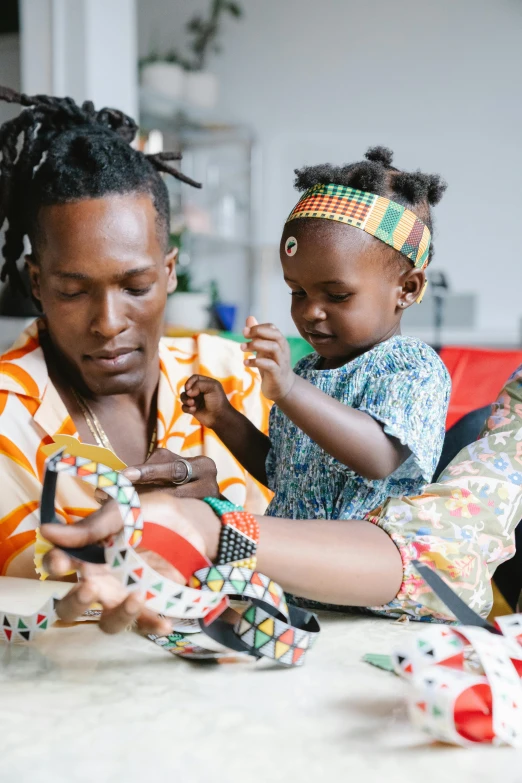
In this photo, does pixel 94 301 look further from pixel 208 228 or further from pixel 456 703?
pixel 208 228

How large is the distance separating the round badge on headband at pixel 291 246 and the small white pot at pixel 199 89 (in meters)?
4.29

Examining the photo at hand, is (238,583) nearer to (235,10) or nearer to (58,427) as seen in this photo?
(58,427)

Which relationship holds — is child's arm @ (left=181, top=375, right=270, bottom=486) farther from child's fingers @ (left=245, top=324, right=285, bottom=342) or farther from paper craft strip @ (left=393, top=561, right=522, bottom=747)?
paper craft strip @ (left=393, top=561, right=522, bottom=747)

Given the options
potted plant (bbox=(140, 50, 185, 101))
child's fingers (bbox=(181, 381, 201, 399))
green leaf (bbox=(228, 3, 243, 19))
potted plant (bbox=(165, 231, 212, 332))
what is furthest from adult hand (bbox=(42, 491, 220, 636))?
green leaf (bbox=(228, 3, 243, 19))

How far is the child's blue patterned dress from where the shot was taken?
104 cm

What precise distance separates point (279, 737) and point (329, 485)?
20.9 inches

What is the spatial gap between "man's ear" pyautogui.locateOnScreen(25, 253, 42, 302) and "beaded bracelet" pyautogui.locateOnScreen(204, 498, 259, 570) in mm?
828

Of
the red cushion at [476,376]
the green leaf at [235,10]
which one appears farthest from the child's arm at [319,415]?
the green leaf at [235,10]

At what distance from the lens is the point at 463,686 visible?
0.62m

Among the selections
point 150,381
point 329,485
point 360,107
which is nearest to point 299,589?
point 329,485

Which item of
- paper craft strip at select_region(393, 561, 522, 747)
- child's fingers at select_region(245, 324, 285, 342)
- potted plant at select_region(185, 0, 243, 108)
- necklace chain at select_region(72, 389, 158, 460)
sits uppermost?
potted plant at select_region(185, 0, 243, 108)

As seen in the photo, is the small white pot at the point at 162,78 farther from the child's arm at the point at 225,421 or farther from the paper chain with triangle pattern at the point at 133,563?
the paper chain with triangle pattern at the point at 133,563

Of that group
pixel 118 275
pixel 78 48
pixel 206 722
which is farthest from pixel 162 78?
pixel 206 722

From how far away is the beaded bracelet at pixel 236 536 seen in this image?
0.76m
